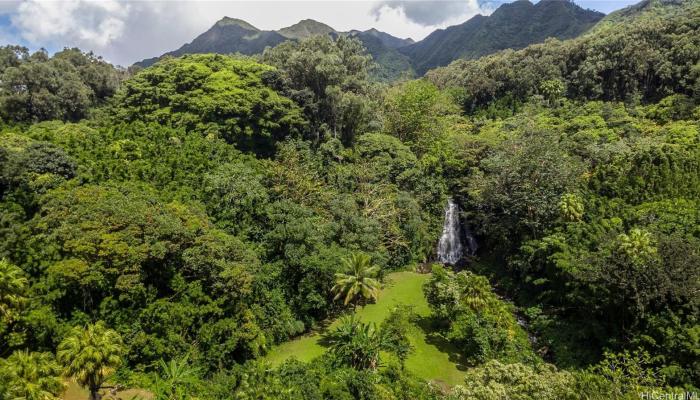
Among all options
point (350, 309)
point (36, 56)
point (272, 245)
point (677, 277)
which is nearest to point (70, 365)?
point (272, 245)

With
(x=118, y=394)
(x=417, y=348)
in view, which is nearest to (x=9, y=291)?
(x=118, y=394)

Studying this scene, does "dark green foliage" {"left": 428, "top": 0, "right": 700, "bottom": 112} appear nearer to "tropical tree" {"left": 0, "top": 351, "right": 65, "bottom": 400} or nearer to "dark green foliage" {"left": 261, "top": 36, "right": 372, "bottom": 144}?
"dark green foliage" {"left": 261, "top": 36, "right": 372, "bottom": 144}

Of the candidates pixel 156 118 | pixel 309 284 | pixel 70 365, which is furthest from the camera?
pixel 156 118

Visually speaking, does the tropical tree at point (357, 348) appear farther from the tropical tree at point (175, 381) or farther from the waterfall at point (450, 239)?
the waterfall at point (450, 239)

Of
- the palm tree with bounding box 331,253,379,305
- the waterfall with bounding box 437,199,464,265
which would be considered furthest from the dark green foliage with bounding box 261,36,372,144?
the palm tree with bounding box 331,253,379,305

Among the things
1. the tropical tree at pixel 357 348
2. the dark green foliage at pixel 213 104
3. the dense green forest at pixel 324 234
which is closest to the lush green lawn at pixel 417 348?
the dense green forest at pixel 324 234

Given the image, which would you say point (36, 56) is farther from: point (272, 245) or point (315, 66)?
point (272, 245)
